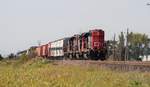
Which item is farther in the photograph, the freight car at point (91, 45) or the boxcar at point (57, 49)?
the boxcar at point (57, 49)

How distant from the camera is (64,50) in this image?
5588cm

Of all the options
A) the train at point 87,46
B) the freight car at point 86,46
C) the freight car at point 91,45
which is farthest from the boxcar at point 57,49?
the freight car at point 91,45

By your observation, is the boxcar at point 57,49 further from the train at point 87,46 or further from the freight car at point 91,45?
the freight car at point 91,45

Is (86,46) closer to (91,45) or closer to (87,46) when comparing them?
(87,46)

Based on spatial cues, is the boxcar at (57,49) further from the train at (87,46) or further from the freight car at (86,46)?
the train at (87,46)

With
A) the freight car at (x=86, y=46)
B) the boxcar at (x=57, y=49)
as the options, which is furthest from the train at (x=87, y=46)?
the boxcar at (x=57, y=49)

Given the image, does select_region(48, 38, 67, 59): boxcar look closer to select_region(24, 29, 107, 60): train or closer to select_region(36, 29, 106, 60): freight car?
select_region(36, 29, 106, 60): freight car

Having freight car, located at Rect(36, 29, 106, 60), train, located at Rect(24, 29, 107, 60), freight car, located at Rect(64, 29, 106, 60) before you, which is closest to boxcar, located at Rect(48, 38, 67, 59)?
freight car, located at Rect(36, 29, 106, 60)

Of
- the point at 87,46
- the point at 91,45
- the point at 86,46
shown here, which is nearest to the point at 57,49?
the point at 86,46

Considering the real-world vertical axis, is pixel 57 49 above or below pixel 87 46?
above

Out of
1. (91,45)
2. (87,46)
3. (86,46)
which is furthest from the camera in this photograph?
(86,46)

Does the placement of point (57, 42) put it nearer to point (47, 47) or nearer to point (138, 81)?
point (47, 47)

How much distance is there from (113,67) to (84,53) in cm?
1942

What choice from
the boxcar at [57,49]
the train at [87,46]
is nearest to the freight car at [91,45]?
the train at [87,46]
